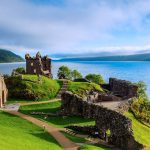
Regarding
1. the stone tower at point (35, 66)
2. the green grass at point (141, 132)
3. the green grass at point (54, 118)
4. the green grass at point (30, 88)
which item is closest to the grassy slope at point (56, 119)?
the green grass at point (54, 118)

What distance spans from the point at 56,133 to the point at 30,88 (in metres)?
26.8

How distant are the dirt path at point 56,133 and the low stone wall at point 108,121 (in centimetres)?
743

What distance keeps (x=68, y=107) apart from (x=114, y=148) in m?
18.2

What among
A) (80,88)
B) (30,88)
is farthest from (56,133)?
(80,88)

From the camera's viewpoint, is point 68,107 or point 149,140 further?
point 68,107

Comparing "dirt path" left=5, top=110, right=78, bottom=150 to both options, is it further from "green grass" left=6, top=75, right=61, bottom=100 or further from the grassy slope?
"green grass" left=6, top=75, right=61, bottom=100

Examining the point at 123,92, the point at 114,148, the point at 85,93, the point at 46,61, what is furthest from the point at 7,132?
the point at 46,61

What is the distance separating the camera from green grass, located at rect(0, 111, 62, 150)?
37.8m

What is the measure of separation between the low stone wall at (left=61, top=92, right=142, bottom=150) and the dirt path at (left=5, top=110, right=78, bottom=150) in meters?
7.43

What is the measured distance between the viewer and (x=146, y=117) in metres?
68.2

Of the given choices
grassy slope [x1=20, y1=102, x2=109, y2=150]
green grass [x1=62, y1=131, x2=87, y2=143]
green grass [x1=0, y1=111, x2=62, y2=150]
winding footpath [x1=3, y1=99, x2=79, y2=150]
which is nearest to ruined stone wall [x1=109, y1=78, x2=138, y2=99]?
grassy slope [x1=20, y1=102, x2=109, y2=150]

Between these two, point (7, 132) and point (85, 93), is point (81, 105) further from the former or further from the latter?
point (7, 132)

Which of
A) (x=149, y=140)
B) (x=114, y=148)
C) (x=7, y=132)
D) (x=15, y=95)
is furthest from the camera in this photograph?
(x=15, y=95)

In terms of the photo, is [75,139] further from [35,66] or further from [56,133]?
[35,66]
